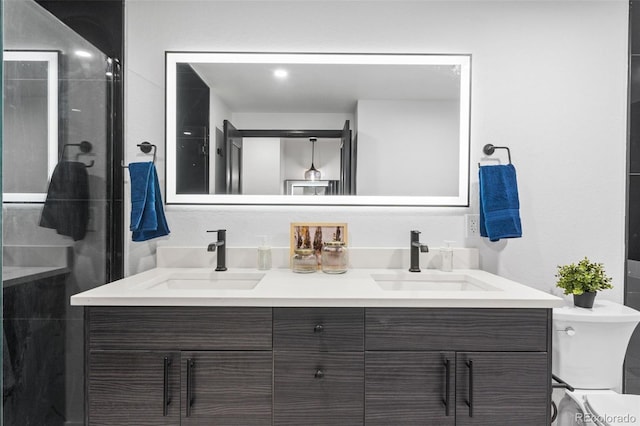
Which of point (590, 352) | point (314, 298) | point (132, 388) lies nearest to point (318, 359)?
point (314, 298)

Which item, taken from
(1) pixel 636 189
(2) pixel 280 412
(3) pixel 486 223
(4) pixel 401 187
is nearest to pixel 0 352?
(2) pixel 280 412

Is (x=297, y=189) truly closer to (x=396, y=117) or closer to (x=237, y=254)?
(x=237, y=254)

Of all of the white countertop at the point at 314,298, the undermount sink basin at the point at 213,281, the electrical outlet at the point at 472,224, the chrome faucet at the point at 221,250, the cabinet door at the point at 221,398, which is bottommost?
the cabinet door at the point at 221,398

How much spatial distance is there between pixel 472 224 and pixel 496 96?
2.17ft

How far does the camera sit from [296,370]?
115 cm

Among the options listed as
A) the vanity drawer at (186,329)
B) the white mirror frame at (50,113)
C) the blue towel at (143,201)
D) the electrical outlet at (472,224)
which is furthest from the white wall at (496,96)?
the vanity drawer at (186,329)

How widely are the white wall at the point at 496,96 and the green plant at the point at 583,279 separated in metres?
0.17

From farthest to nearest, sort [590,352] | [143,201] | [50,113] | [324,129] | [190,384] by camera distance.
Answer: [324,129] < [143,201] < [590,352] < [50,113] < [190,384]

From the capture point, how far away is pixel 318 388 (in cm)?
114

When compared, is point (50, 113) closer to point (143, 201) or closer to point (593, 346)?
point (143, 201)

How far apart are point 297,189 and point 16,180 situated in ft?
3.55

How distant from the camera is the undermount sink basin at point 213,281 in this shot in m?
1.56

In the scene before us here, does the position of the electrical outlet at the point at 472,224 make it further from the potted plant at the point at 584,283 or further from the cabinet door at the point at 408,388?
the cabinet door at the point at 408,388

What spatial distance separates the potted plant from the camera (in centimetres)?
153
